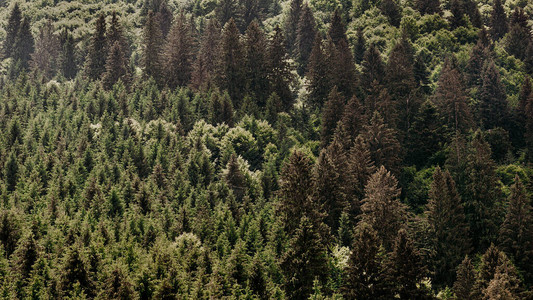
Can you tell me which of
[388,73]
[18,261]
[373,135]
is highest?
[388,73]

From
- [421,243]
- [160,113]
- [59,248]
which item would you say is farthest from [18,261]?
[160,113]

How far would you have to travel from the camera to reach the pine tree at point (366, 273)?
174 feet

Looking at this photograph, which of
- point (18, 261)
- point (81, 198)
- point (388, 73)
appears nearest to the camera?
point (18, 261)

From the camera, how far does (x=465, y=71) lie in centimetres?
Result: 11106

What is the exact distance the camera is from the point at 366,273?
53438mm

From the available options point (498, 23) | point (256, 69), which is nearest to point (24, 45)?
point (256, 69)

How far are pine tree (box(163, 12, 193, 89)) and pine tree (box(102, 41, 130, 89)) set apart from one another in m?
9.68

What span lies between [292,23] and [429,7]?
108 ft

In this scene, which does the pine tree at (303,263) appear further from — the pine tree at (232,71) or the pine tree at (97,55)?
the pine tree at (97,55)

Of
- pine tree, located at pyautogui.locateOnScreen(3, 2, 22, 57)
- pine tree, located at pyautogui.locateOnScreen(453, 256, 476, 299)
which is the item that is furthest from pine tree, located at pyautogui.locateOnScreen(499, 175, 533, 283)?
pine tree, located at pyautogui.locateOnScreen(3, 2, 22, 57)

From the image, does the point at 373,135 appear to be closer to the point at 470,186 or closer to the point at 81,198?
the point at 470,186

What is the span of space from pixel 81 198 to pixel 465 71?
7686cm

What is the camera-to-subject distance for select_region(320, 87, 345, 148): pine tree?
288ft

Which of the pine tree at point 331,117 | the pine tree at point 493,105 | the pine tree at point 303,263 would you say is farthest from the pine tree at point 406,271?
the pine tree at point 493,105
